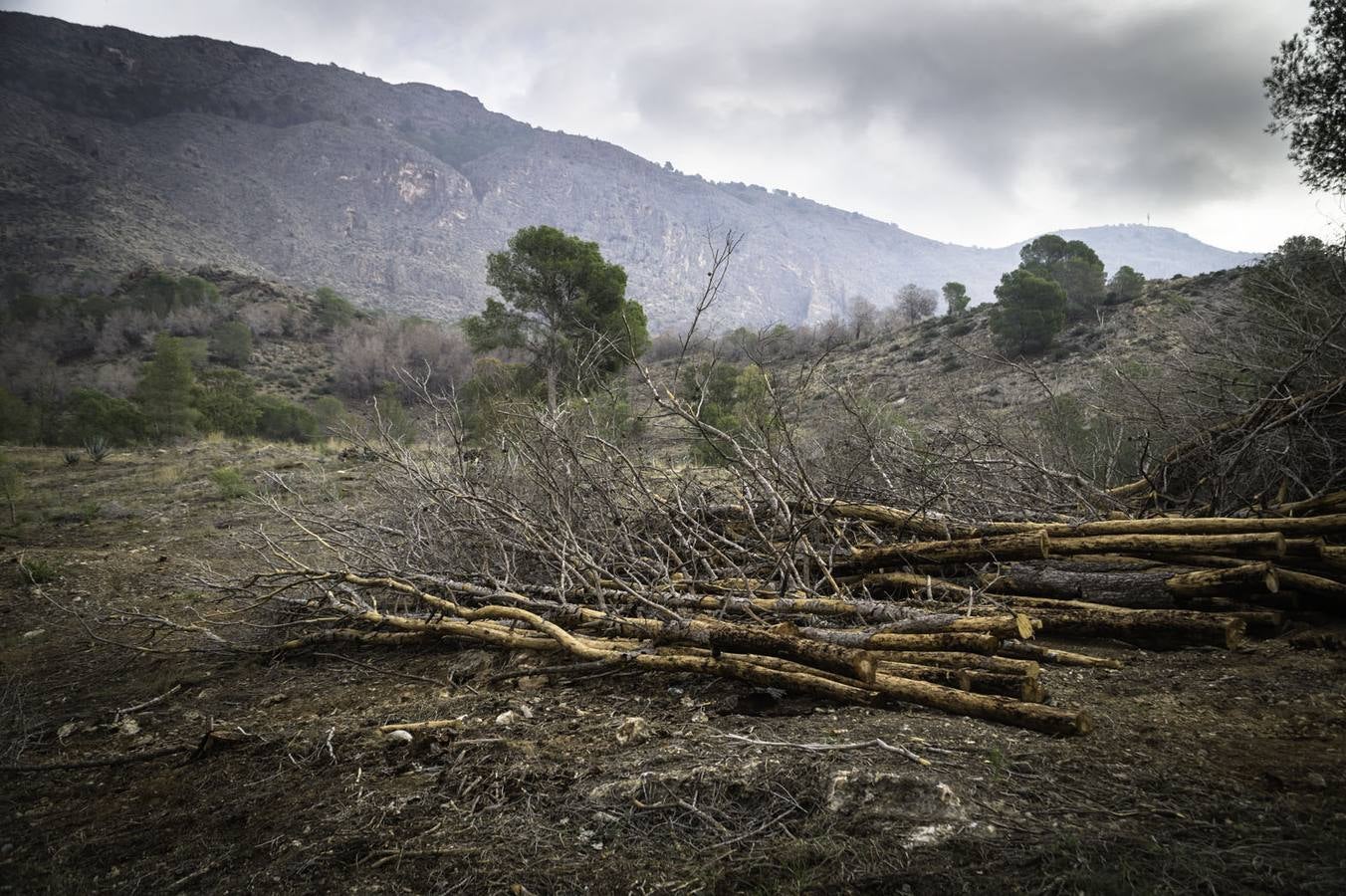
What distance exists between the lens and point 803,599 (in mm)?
3400

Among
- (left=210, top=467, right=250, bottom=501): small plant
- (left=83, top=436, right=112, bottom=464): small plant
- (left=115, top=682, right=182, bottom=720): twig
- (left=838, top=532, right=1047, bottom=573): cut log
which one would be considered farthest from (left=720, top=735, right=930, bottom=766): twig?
(left=83, top=436, right=112, bottom=464): small plant

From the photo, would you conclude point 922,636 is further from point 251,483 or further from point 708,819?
point 251,483

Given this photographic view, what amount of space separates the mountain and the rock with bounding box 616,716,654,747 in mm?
28598

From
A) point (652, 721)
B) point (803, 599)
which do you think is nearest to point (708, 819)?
point (652, 721)

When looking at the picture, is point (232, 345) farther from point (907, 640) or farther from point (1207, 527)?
point (1207, 527)

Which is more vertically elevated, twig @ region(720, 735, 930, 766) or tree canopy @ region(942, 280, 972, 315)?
tree canopy @ region(942, 280, 972, 315)

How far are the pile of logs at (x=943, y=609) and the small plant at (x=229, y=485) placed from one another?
930 centimetres

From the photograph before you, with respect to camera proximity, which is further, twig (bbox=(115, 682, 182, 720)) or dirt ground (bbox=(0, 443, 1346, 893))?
twig (bbox=(115, 682, 182, 720))

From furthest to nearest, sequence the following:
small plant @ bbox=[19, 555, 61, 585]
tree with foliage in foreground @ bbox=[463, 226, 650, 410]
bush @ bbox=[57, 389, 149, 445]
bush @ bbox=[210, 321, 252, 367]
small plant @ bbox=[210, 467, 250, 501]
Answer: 1. bush @ bbox=[210, 321, 252, 367]
2. tree with foliage in foreground @ bbox=[463, 226, 650, 410]
3. bush @ bbox=[57, 389, 149, 445]
4. small plant @ bbox=[210, 467, 250, 501]
5. small plant @ bbox=[19, 555, 61, 585]

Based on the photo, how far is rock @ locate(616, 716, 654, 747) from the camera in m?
2.43

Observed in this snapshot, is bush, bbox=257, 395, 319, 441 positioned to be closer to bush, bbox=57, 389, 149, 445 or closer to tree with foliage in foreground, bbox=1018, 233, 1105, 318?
bush, bbox=57, 389, 149, 445

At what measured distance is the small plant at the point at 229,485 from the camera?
1190cm

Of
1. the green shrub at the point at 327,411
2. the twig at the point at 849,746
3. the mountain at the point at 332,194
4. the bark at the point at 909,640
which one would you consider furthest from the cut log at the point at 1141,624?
the mountain at the point at 332,194

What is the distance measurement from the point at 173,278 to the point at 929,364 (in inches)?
1765
